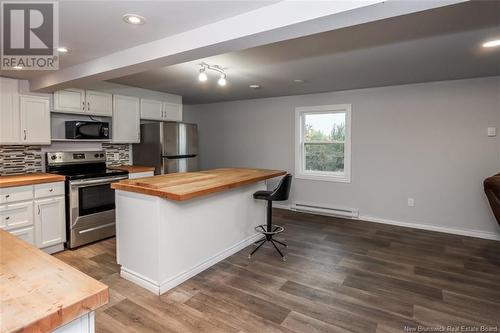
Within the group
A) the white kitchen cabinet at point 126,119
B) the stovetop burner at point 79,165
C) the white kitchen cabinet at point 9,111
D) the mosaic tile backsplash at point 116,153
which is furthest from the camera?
the mosaic tile backsplash at point 116,153

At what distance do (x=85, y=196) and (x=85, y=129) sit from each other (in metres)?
1.01

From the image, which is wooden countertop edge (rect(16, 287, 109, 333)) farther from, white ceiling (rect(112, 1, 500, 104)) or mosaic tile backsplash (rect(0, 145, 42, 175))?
mosaic tile backsplash (rect(0, 145, 42, 175))

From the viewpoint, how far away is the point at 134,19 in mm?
1977

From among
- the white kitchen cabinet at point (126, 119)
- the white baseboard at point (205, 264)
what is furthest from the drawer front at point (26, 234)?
the white baseboard at point (205, 264)

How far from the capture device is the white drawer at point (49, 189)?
3281 mm

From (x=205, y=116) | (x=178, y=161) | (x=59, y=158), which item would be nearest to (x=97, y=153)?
(x=59, y=158)

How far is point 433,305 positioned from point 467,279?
0.75 meters

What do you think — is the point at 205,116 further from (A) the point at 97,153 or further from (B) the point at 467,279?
(B) the point at 467,279

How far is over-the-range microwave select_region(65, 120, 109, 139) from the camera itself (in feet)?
13.0

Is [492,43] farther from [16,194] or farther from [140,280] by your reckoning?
[16,194]

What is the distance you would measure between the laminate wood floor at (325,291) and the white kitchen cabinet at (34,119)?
1.50 metres

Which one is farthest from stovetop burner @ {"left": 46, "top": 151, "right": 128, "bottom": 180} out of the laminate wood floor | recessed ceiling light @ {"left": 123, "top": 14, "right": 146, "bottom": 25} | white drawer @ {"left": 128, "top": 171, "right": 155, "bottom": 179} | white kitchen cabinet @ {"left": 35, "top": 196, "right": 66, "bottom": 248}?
recessed ceiling light @ {"left": 123, "top": 14, "right": 146, "bottom": 25}

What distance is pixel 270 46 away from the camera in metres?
2.64

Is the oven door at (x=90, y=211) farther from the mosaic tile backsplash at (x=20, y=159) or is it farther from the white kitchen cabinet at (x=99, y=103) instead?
the white kitchen cabinet at (x=99, y=103)
